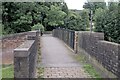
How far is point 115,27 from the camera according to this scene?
1481 centimetres

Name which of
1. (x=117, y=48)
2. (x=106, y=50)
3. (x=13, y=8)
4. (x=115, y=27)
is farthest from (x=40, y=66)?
(x=13, y=8)

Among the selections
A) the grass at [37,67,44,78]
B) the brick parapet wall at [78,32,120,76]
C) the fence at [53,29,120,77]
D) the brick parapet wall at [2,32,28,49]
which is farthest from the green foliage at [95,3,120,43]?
the grass at [37,67,44,78]

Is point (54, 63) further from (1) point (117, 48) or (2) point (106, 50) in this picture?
(1) point (117, 48)

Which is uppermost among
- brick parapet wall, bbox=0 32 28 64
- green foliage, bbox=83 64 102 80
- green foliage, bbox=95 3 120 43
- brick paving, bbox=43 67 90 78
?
green foliage, bbox=95 3 120 43

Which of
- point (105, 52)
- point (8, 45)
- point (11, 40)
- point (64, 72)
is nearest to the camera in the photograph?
point (105, 52)

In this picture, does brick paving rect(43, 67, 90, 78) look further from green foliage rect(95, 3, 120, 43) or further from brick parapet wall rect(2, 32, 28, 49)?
green foliage rect(95, 3, 120, 43)

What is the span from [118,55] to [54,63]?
4.63m

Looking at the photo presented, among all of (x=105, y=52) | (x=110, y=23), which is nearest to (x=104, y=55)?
(x=105, y=52)

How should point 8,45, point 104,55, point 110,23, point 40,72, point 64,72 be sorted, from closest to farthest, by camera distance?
point 104,55 < point 40,72 < point 64,72 < point 8,45 < point 110,23

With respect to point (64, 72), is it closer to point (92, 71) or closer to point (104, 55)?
point (92, 71)

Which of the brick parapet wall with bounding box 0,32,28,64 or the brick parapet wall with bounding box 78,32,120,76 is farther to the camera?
the brick parapet wall with bounding box 0,32,28,64

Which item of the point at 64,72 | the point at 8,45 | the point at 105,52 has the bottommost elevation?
the point at 64,72

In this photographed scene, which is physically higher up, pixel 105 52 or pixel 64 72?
pixel 105 52

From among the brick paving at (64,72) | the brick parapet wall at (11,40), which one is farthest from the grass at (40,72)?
the brick parapet wall at (11,40)
